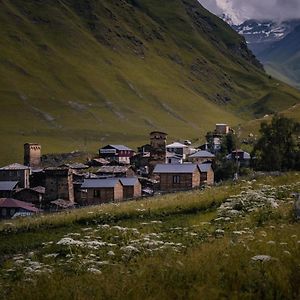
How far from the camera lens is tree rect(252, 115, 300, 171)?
60438mm

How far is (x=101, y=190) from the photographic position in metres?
66.1

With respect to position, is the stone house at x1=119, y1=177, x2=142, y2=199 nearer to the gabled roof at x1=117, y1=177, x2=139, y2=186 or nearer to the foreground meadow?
the gabled roof at x1=117, y1=177, x2=139, y2=186

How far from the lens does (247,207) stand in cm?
2381

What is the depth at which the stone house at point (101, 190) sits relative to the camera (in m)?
65.5

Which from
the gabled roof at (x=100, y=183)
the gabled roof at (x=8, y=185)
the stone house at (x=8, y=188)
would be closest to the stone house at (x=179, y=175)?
the gabled roof at (x=100, y=183)

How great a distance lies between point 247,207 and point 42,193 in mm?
50807

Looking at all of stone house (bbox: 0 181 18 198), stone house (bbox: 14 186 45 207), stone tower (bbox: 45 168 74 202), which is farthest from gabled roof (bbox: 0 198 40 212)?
stone house (bbox: 0 181 18 198)

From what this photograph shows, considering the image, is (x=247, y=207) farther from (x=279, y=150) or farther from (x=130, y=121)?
(x=130, y=121)

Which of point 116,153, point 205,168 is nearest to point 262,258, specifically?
point 205,168

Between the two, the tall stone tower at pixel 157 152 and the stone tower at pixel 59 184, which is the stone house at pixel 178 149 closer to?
the tall stone tower at pixel 157 152

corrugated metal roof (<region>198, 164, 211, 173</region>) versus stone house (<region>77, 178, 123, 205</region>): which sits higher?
corrugated metal roof (<region>198, 164, 211, 173</region>)

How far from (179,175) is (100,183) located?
1118cm

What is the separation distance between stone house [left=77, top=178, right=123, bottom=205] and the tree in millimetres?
17254

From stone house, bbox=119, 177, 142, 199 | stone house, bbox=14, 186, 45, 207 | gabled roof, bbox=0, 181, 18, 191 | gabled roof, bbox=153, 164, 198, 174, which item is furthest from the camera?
gabled roof, bbox=0, 181, 18, 191
